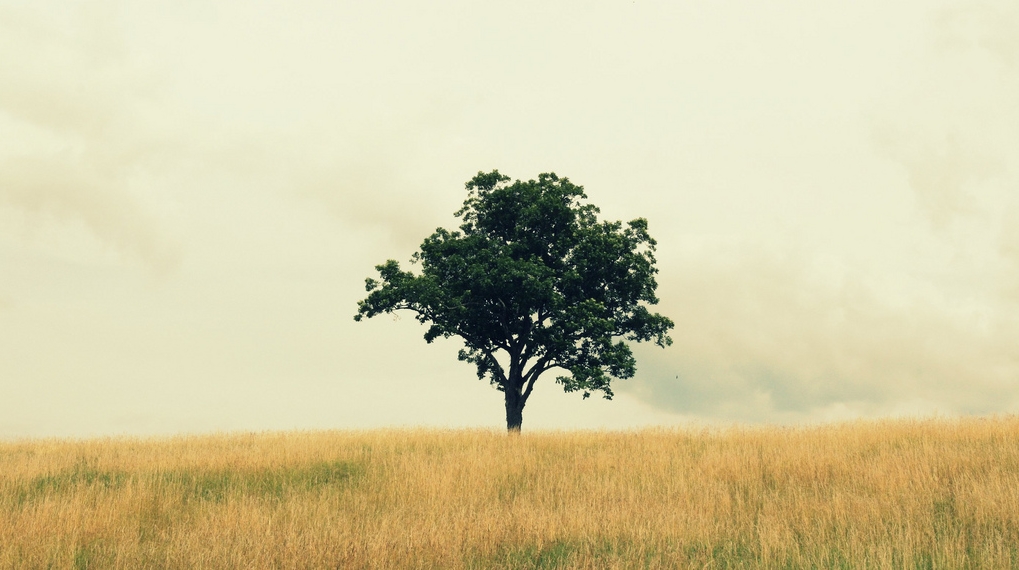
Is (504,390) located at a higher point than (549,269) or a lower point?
lower

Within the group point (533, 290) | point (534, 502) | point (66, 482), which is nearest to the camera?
point (534, 502)

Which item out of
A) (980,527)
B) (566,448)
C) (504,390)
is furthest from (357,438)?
(980,527)

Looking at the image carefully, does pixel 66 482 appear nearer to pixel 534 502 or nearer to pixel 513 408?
pixel 534 502

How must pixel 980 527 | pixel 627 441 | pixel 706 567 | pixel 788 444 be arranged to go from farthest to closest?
pixel 627 441
pixel 788 444
pixel 980 527
pixel 706 567

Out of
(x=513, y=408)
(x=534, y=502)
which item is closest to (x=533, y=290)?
(x=513, y=408)

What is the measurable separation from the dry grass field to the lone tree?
25.7ft

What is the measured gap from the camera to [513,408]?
27.2 metres

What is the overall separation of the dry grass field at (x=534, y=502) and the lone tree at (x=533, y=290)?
7.84m

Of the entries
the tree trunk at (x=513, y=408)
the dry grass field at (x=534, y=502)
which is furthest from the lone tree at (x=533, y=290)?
the dry grass field at (x=534, y=502)

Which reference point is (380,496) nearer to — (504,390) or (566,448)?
(566,448)

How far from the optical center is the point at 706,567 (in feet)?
25.3

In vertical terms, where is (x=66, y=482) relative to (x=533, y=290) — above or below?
below

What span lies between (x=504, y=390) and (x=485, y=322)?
10.7ft

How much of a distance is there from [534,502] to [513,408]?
15.5m
